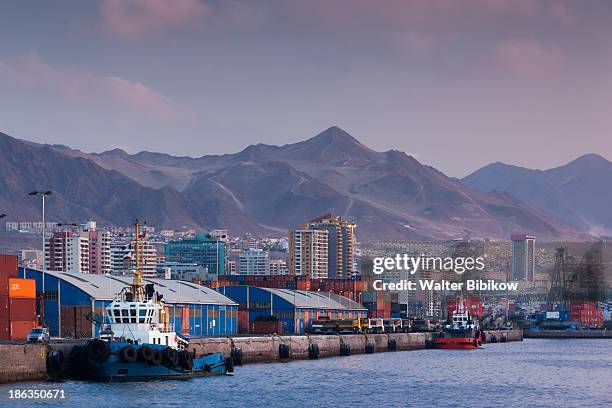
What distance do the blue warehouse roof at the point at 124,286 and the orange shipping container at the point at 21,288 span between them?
1247 cm

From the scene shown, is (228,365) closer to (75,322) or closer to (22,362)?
(22,362)

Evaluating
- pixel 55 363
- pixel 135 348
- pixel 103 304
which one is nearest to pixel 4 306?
pixel 103 304

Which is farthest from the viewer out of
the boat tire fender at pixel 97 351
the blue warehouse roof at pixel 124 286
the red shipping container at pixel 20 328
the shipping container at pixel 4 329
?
the blue warehouse roof at pixel 124 286

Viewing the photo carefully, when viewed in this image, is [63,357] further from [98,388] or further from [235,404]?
[235,404]

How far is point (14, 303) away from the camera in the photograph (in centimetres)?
10856

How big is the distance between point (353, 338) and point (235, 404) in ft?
263

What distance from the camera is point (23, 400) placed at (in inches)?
3027

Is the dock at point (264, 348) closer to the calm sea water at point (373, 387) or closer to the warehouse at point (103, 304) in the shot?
the calm sea water at point (373, 387)

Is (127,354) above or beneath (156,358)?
above

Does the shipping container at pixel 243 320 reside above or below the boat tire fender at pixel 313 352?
above

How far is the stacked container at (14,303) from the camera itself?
106688 millimetres

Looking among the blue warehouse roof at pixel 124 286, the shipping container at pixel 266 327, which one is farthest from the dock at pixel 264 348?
the blue warehouse roof at pixel 124 286

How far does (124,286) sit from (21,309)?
3208 centimetres

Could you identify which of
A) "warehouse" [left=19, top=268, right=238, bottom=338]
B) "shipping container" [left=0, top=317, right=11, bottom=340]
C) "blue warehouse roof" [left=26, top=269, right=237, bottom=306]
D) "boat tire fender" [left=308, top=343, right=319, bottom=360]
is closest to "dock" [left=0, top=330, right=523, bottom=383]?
"boat tire fender" [left=308, top=343, right=319, bottom=360]
